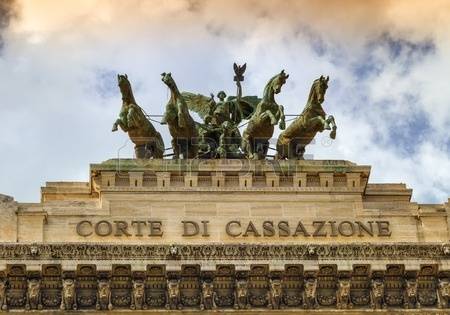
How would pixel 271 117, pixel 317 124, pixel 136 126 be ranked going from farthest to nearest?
pixel 271 117
pixel 317 124
pixel 136 126

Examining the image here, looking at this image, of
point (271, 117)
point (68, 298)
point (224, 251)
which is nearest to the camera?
point (68, 298)

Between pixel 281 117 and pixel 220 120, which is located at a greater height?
pixel 220 120

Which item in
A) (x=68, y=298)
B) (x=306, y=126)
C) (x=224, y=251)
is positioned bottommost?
(x=68, y=298)

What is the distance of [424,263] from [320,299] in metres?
3.01

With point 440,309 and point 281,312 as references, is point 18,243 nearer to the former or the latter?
point 281,312

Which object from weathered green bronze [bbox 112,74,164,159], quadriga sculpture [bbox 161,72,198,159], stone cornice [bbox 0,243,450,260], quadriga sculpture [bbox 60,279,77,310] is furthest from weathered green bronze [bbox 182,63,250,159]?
quadriga sculpture [bbox 60,279,77,310]

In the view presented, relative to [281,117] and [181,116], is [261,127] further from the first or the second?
[181,116]

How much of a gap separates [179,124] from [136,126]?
128 centimetres

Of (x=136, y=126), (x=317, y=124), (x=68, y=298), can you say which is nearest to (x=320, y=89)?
(x=317, y=124)

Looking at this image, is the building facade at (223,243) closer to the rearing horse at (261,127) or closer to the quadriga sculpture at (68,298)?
the quadriga sculpture at (68,298)

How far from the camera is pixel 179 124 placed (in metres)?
50.7

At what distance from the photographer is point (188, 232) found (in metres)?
47.4

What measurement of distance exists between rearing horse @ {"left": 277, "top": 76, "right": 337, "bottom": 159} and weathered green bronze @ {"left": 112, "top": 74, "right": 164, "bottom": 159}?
12.2ft

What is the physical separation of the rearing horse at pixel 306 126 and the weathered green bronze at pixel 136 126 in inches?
146
